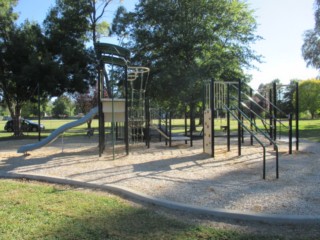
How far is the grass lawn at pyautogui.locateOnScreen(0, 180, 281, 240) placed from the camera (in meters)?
3.97

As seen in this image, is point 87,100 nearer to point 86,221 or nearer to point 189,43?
point 189,43

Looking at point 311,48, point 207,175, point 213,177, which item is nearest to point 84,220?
point 213,177

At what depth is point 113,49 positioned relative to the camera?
1134 cm

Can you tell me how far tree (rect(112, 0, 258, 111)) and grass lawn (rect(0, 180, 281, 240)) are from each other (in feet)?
50.5

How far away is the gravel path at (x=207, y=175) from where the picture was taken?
547cm

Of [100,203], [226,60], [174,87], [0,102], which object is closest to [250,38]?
[226,60]

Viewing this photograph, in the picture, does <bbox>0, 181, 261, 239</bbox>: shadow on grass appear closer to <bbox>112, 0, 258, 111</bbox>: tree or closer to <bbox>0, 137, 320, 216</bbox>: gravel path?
<bbox>0, 137, 320, 216</bbox>: gravel path

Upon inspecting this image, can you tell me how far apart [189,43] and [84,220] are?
1810 cm

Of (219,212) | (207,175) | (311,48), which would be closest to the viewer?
(219,212)

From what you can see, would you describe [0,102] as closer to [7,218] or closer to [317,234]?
[7,218]

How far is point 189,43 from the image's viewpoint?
21328mm

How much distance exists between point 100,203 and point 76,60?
17617mm

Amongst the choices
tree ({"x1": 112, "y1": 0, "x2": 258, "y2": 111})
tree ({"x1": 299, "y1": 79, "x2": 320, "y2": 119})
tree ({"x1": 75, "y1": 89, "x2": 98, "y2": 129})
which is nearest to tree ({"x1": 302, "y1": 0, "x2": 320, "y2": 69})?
tree ({"x1": 112, "y1": 0, "x2": 258, "y2": 111})

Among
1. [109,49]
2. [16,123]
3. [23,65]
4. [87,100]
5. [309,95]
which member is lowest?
[16,123]
